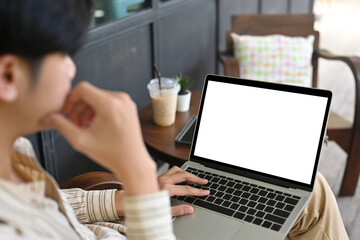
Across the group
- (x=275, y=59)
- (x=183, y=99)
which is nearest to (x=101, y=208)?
(x=183, y=99)

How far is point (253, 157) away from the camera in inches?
50.3

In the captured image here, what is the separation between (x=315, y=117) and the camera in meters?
1.20

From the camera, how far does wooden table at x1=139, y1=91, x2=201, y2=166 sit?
157 centimetres

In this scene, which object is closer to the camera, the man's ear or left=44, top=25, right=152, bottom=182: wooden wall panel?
the man's ear

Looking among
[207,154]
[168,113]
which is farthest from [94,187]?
[168,113]

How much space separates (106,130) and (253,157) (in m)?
0.66

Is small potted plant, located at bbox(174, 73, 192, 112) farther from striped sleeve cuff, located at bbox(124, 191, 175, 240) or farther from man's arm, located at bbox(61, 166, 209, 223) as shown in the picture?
striped sleeve cuff, located at bbox(124, 191, 175, 240)

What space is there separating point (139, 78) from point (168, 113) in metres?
0.62

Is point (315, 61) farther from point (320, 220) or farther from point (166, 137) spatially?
point (320, 220)

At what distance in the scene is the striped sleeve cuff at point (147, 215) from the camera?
763 mm

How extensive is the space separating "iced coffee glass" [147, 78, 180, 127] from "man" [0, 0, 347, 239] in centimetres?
84

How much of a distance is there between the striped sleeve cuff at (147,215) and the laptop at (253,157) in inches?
11.2

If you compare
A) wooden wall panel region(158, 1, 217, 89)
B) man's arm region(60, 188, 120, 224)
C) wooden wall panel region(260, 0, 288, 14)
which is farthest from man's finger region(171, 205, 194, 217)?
wooden wall panel region(260, 0, 288, 14)

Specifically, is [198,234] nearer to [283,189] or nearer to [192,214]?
[192,214]
